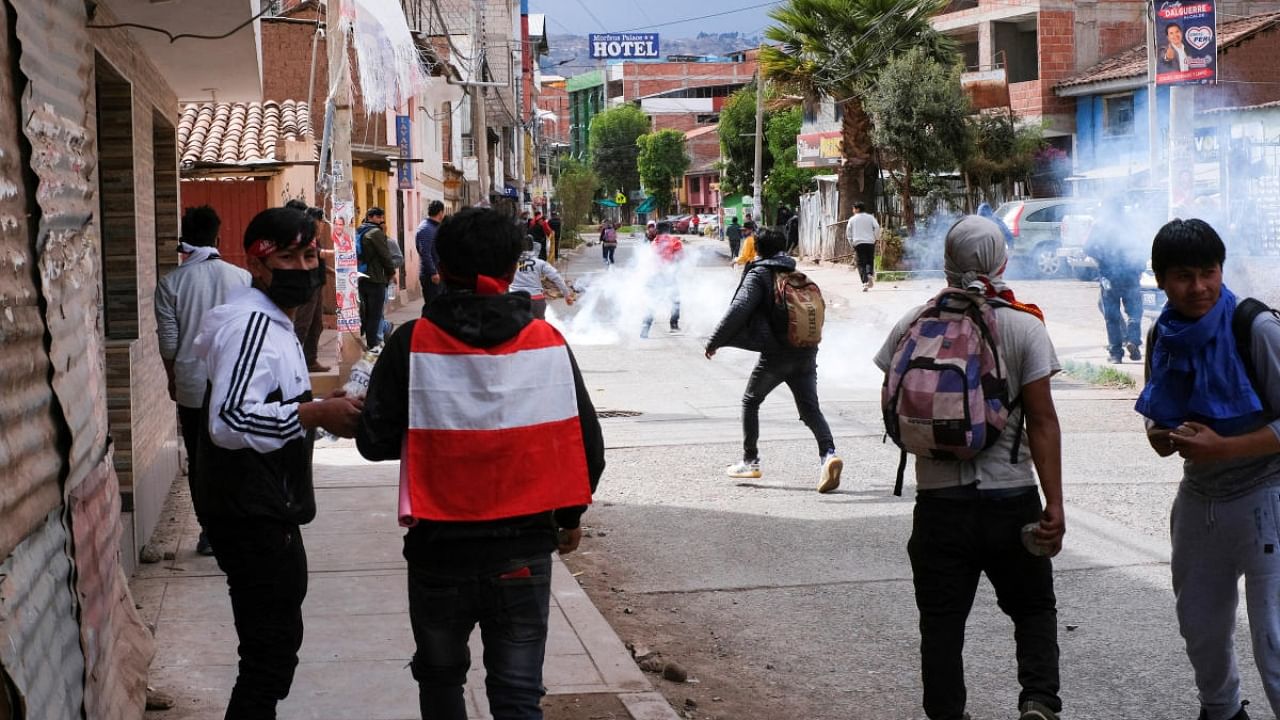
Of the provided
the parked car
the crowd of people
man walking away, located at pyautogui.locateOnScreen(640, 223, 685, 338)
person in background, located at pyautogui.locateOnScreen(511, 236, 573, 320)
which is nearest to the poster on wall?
person in background, located at pyautogui.locateOnScreen(511, 236, 573, 320)

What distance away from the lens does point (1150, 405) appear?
180 inches

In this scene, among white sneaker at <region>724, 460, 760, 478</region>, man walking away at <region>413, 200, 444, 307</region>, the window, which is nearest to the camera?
white sneaker at <region>724, 460, 760, 478</region>

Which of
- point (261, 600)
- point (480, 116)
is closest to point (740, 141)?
point (480, 116)

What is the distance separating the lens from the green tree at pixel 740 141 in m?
72.3

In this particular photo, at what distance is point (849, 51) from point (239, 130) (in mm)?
21011

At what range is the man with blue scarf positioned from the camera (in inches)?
170

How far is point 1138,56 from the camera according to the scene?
40250mm

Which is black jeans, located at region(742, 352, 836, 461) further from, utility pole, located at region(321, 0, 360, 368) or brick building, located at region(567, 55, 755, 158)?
brick building, located at region(567, 55, 755, 158)

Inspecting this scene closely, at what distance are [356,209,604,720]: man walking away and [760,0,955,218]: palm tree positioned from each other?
3640 cm

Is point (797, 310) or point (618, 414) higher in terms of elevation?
point (797, 310)

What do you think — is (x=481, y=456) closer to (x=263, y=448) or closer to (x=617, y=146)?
(x=263, y=448)

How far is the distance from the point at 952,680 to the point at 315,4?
21376 millimetres

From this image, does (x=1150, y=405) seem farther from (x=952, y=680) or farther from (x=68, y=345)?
(x=68, y=345)

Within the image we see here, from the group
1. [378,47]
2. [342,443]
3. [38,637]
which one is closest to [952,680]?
[38,637]
